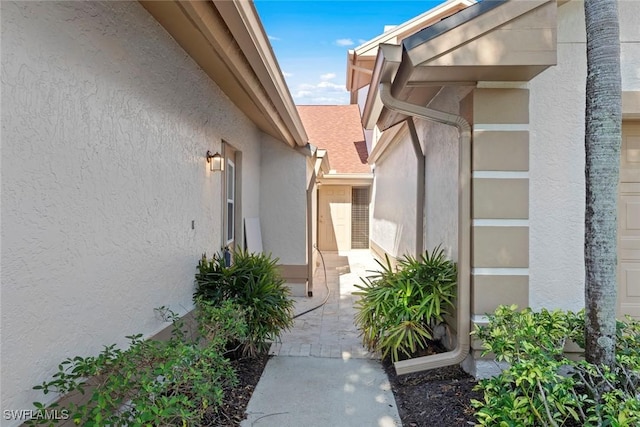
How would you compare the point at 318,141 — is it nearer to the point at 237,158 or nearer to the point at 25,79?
the point at 237,158

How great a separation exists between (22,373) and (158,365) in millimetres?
775

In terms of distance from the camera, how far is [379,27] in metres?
14.3

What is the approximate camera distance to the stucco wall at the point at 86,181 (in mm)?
2057

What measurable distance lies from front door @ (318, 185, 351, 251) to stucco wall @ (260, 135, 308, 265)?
7377 mm

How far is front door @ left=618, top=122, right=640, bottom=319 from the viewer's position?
14.3 ft

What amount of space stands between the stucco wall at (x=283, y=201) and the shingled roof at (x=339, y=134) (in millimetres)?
6931

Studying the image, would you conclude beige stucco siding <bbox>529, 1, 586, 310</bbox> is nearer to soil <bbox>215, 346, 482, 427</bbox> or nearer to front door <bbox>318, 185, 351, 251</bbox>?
soil <bbox>215, 346, 482, 427</bbox>

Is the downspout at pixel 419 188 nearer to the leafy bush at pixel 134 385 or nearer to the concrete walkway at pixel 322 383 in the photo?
the concrete walkway at pixel 322 383

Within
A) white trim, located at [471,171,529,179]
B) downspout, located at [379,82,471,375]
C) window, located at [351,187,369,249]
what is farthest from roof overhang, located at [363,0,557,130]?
window, located at [351,187,369,249]

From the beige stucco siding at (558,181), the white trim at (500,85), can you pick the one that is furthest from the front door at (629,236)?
the white trim at (500,85)

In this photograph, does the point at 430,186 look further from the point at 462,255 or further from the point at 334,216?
the point at 334,216

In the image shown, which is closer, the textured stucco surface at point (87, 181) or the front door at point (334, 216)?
the textured stucco surface at point (87, 181)

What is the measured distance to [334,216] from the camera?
16.4 meters

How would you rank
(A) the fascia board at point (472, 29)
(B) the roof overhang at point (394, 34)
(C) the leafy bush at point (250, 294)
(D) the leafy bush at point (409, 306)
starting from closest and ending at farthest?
(A) the fascia board at point (472, 29) < (D) the leafy bush at point (409, 306) < (C) the leafy bush at point (250, 294) < (B) the roof overhang at point (394, 34)
